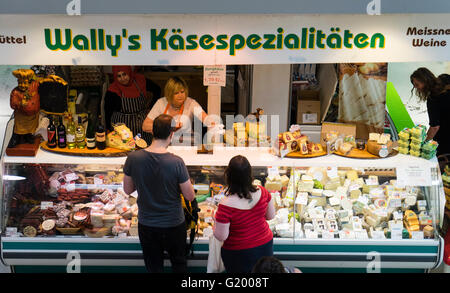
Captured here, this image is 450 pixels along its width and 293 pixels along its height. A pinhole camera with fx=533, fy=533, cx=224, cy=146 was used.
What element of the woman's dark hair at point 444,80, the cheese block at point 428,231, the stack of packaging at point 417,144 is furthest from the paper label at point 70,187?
the woman's dark hair at point 444,80

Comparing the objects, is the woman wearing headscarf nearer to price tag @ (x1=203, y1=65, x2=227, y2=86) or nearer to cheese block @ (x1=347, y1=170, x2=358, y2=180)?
price tag @ (x1=203, y1=65, x2=227, y2=86)

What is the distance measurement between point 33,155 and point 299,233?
106 inches

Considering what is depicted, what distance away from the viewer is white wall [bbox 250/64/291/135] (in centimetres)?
728

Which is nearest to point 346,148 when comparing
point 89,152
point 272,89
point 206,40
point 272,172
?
point 272,172

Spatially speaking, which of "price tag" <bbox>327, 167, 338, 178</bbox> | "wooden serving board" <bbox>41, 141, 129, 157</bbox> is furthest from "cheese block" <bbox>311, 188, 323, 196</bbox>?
"wooden serving board" <bbox>41, 141, 129, 157</bbox>

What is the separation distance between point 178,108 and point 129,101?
1.12 metres

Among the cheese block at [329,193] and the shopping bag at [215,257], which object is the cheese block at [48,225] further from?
the cheese block at [329,193]

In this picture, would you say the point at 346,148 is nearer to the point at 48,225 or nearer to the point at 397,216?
the point at 397,216

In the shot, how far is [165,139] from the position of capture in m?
4.47

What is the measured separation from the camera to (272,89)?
7359 millimetres

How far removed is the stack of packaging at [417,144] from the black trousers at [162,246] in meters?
2.38
